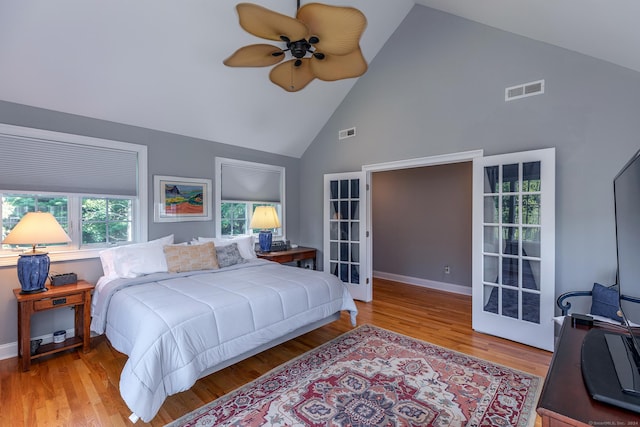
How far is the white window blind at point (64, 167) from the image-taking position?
2867 mm

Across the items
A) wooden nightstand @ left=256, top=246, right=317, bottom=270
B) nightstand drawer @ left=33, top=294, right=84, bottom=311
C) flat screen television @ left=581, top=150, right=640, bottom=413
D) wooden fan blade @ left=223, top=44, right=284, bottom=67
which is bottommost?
nightstand drawer @ left=33, top=294, right=84, bottom=311

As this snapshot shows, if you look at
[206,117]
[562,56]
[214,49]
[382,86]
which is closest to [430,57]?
[382,86]

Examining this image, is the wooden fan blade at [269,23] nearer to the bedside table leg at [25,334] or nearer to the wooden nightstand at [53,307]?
the wooden nightstand at [53,307]

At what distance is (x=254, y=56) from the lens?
241cm

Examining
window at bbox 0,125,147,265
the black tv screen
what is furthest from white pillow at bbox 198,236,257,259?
the black tv screen

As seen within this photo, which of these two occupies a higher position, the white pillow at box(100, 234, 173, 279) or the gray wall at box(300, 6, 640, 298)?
the gray wall at box(300, 6, 640, 298)

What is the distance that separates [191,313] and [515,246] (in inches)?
126

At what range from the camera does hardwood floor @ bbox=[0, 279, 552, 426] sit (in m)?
2.05

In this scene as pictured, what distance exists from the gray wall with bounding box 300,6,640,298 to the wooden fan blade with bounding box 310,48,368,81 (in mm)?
1764

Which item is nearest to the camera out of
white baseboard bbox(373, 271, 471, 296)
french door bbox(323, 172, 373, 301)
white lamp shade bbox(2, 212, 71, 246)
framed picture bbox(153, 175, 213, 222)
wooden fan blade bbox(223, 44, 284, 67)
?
wooden fan blade bbox(223, 44, 284, 67)

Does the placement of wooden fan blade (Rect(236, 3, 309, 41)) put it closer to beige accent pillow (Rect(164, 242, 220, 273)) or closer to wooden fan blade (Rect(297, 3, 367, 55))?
wooden fan blade (Rect(297, 3, 367, 55))

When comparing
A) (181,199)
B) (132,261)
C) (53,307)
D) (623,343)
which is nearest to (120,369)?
(53,307)

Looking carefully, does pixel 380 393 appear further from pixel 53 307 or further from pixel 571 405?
pixel 53 307

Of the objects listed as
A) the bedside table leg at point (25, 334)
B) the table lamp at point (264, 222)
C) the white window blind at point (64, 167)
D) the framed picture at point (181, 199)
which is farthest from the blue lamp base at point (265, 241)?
the bedside table leg at point (25, 334)
